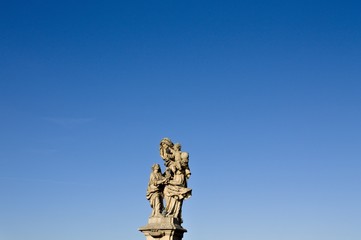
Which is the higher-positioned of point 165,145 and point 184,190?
point 165,145

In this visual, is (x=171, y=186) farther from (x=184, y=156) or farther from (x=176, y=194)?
(x=184, y=156)

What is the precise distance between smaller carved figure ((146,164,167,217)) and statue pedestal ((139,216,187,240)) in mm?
428

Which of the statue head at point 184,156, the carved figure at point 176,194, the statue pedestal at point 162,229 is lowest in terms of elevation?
the statue pedestal at point 162,229

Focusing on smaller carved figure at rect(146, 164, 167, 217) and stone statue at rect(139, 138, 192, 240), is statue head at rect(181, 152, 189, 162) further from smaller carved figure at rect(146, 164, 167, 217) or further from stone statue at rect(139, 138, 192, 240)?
smaller carved figure at rect(146, 164, 167, 217)

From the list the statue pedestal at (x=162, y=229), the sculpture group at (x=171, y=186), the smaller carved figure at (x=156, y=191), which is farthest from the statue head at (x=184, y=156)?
the statue pedestal at (x=162, y=229)

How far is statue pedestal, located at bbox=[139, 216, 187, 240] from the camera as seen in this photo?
2525 cm

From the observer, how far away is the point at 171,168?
26.5m

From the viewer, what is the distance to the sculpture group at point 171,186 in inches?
1025

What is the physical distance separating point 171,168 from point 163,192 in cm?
105

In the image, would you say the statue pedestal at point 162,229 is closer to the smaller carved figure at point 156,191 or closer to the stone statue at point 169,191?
the stone statue at point 169,191

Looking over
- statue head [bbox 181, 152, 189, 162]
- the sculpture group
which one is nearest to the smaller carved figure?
the sculpture group

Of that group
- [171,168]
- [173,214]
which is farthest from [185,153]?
[173,214]

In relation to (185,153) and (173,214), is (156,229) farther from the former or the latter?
(185,153)

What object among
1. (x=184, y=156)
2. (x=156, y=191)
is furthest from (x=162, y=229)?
(x=184, y=156)
